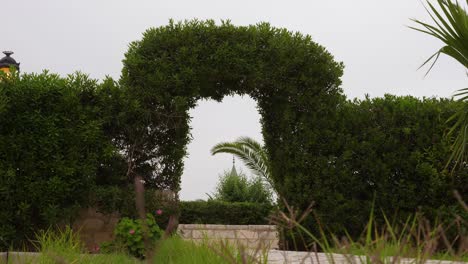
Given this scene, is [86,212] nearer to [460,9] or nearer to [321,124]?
[321,124]

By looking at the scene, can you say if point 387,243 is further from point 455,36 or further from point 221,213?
point 221,213

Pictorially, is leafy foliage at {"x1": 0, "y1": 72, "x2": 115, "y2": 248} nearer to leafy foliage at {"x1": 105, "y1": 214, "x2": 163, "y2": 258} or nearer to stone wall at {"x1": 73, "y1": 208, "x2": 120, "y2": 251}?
stone wall at {"x1": 73, "y1": 208, "x2": 120, "y2": 251}

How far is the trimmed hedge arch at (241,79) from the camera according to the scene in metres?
8.35

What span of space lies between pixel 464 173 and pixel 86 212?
5747 millimetres

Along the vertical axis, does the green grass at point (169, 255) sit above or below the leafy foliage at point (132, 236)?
below

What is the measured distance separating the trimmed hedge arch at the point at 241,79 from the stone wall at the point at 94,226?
2.92 ft

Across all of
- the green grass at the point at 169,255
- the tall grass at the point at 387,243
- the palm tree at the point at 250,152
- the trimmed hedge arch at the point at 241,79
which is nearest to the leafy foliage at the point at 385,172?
the trimmed hedge arch at the point at 241,79

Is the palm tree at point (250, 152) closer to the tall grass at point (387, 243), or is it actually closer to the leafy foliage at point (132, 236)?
the leafy foliage at point (132, 236)

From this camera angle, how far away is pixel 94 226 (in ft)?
26.5

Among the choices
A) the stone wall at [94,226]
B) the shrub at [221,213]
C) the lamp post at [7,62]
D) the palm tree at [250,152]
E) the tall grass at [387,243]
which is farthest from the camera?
the palm tree at [250,152]

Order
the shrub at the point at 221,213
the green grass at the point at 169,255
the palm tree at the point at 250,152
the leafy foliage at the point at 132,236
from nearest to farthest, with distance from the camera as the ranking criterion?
the green grass at the point at 169,255, the leafy foliage at the point at 132,236, the shrub at the point at 221,213, the palm tree at the point at 250,152

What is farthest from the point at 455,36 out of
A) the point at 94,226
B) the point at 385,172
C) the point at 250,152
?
the point at 250,152

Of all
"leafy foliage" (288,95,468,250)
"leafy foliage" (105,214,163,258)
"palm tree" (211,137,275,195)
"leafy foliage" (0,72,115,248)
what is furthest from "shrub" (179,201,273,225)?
"leafy foliage" (105,214,163,258)

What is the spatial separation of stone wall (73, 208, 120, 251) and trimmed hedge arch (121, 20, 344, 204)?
2.92ft
